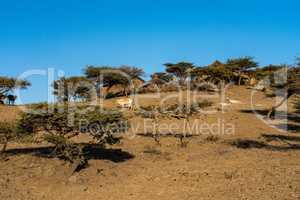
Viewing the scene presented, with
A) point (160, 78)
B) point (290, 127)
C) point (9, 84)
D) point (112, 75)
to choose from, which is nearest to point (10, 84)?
point (9, 84)

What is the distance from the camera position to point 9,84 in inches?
2063

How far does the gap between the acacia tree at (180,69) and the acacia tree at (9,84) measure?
26693 millimetres

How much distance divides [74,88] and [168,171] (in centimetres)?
3993

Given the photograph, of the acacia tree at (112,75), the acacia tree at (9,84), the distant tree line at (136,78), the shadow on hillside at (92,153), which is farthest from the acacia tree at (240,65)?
the shadow on hillside at (92,153)

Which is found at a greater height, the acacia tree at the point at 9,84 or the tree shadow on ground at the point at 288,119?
the acacia tree at the point at 9,84

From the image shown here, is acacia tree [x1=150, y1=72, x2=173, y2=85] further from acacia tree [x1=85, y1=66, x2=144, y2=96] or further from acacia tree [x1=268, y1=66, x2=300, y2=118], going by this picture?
acacia tree [x1=268, y1=66, x2=300, y2=118]

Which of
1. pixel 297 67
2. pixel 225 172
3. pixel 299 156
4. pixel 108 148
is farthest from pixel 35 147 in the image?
pixel 297 67

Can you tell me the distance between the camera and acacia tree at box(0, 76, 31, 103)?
52044 mm

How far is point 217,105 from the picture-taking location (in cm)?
4569

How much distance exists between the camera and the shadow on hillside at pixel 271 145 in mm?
25578

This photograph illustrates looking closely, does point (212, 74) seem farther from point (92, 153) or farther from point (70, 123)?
point (70, 123)

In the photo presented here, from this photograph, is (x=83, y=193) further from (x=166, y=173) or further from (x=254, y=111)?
(x=254, y=111)

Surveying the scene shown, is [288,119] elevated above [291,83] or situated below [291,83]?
below

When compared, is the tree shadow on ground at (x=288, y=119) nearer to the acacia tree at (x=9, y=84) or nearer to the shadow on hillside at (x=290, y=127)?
the shadow on hillside at (x=290, y=127)
